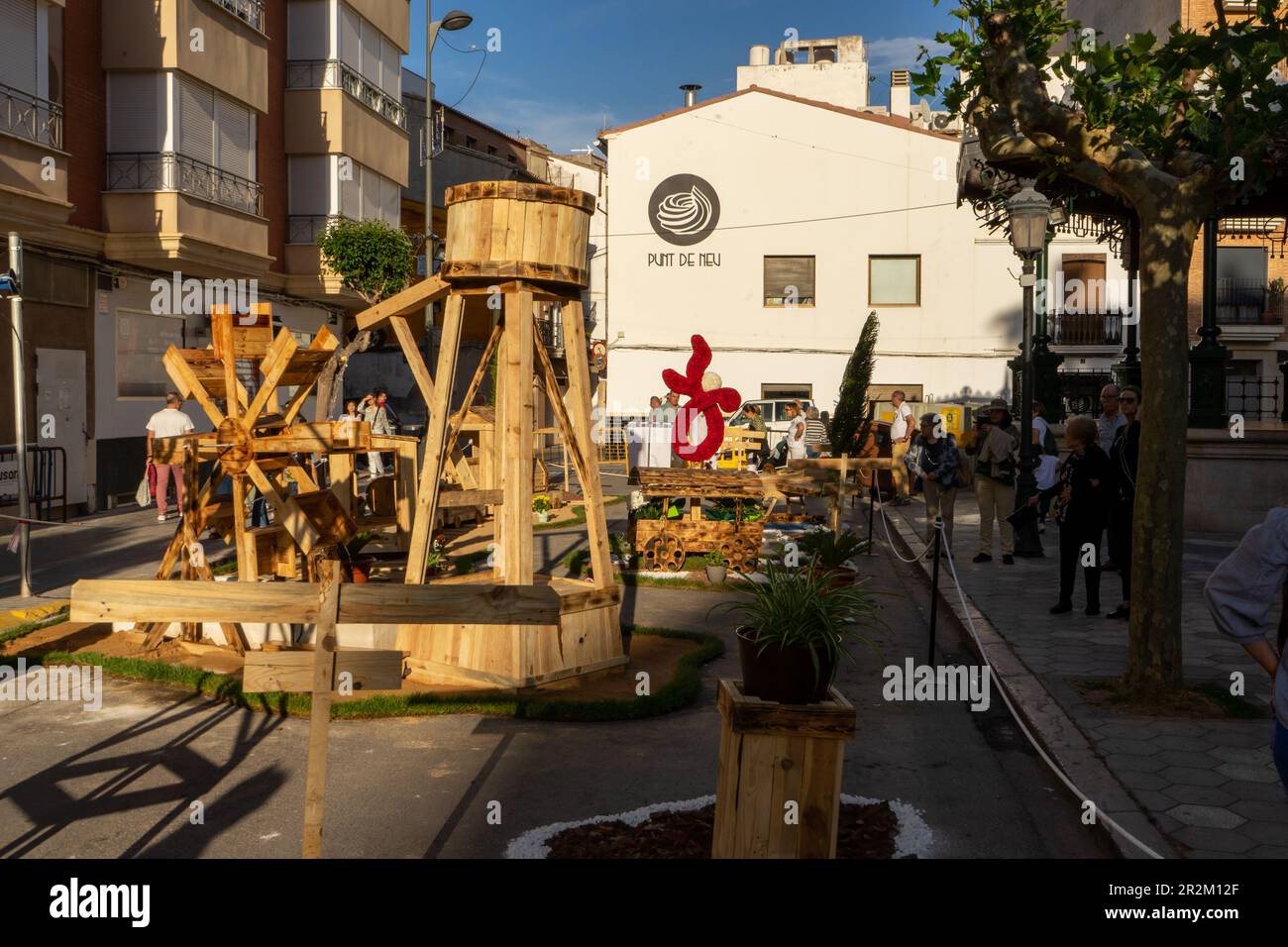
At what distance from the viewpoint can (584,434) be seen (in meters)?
8.14

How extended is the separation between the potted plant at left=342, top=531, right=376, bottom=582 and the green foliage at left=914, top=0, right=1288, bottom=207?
5641 millimetres

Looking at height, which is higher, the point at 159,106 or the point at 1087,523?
the point at 159,106

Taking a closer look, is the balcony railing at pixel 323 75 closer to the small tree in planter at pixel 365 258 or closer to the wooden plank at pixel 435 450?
the small tree in planter at pixel 365 258

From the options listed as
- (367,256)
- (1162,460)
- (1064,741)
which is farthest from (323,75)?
(1064,741)

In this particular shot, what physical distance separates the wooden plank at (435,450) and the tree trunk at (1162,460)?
4.28 meters

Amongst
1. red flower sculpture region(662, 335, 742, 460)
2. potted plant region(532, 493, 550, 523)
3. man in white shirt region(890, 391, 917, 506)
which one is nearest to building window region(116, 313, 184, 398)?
potted plant region(532, 493, 550, 523)

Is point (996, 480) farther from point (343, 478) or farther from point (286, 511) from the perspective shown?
point (286, 511)

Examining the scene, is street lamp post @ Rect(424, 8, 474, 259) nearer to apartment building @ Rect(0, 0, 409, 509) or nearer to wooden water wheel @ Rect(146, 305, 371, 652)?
apartment building @ Rect(0, 0, 409, 509)

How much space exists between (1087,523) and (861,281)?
28.9 metres

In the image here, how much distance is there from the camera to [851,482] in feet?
Answer: 49.2

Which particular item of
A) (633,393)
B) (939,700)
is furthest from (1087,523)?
(633,393)

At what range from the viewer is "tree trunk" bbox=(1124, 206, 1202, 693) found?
24.0 feet

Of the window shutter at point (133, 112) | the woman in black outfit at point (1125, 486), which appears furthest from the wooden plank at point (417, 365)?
the window shutter at point (133, 112)
